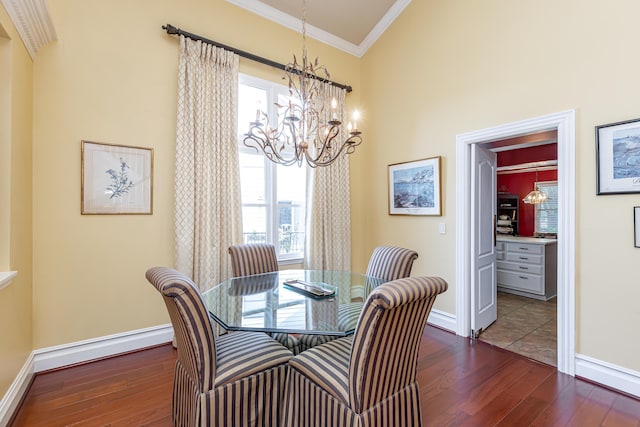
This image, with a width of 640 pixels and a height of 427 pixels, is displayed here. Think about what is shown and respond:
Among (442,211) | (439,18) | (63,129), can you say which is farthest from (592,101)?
(63,129)

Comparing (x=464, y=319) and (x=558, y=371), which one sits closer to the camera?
(x=558, y=371)

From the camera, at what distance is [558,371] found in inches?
99.8

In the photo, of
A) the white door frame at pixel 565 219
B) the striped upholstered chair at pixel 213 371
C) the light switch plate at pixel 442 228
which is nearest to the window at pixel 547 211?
the light switch plate at pixel 442 228

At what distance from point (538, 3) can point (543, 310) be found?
371 centimetres

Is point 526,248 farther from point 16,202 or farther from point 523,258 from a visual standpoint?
point 16,202

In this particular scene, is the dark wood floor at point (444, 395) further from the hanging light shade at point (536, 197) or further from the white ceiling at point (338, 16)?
the white ceiling at point (338, 16)

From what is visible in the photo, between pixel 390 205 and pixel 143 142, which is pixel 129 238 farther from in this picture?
pixel 390 205

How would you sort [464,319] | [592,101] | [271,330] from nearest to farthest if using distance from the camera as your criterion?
[271,330]
[592,101]
[464,319]

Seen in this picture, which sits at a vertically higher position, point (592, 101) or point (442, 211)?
point (592, 101)

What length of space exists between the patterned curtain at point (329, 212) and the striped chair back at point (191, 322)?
8.23 feet

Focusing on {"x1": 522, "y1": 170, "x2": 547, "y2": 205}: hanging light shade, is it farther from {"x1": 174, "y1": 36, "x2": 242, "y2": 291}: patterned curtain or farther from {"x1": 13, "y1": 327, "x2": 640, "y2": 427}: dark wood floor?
{"x1": 174, "y1": 36, "x2": 242, "y2": 291}: patterned curtain

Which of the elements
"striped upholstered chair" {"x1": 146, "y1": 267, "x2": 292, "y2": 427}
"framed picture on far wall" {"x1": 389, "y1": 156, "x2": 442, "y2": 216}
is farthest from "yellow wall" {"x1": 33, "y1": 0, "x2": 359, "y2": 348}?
"framed picture on far wall" {"x1": 389, "y1": 156, "x2": 442, "y2": 216}

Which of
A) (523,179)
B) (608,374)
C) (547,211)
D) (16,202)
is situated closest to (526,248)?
(547,211)

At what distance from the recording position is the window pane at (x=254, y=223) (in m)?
3.65
